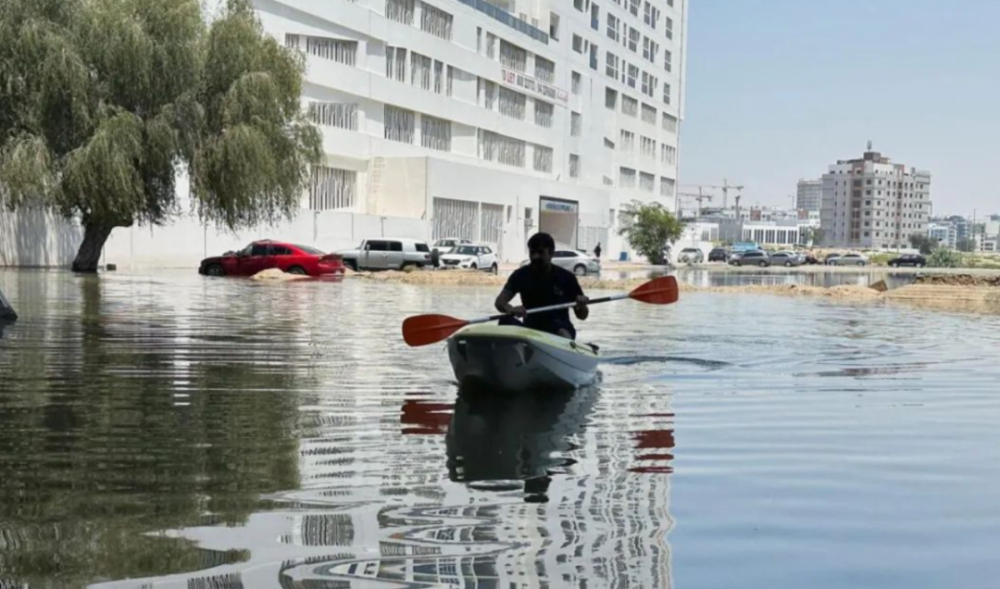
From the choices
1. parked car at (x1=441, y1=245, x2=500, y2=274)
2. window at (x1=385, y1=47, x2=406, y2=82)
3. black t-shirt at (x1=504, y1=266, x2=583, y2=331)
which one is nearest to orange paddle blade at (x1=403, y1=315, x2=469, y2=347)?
black t-shirt at (x1=504, y1=266, x2=583, y2=331)

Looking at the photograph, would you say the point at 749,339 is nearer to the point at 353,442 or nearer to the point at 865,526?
the point at 353,442

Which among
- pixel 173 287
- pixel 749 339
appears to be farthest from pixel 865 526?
pixel 173 287

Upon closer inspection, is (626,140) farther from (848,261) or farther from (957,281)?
(957,281)

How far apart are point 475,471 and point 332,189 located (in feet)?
174

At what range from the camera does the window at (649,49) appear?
4296 inches

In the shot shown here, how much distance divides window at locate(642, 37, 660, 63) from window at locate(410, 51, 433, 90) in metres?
44.5

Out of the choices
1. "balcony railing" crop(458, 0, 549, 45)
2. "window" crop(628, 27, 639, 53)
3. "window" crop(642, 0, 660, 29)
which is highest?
"window" crop(642, 0, 660, 29)

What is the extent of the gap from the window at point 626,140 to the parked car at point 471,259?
157ft

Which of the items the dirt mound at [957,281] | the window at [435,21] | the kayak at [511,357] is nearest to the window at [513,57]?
the window at [435,21]

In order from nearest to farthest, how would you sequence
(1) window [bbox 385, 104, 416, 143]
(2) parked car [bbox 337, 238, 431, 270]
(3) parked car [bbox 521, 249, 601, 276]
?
(2) parked car [bbox 337, 238, 431, 270], (3) parked car [bbox 521, 249, 601, 276], (1) window [bbox 385, 104, 416, 143]

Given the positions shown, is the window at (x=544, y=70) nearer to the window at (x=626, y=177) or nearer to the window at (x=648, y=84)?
the window at (x=626, y=177)

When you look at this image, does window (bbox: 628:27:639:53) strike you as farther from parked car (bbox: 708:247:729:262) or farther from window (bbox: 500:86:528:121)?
window (bbox: 500:86:528:121)

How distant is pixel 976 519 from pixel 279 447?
477 cm

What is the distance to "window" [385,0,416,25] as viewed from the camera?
212ft
